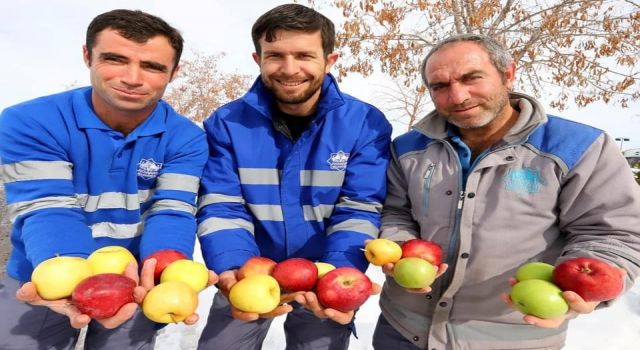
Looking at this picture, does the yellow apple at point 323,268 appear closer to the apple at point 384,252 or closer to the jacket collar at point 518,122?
the apple at point 384,252

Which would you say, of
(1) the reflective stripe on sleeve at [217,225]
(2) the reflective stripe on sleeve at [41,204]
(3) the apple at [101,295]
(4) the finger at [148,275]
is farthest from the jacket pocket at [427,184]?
(2) the reflective stripe on sleeve at [41,204]

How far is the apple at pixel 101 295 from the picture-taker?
1810mm

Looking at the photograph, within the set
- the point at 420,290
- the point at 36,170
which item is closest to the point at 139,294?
the point at 36,170

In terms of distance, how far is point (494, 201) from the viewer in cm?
223

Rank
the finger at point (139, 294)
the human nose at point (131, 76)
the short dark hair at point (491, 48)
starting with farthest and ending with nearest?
the short dark hair at point (491, 48)
the human nose at point (131, 76)
the finger at point (139, 294)

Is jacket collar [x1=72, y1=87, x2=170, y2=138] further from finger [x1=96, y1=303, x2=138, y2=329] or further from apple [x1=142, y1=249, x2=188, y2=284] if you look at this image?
finger [x1=96, y1=303, x2=138, y2=329]

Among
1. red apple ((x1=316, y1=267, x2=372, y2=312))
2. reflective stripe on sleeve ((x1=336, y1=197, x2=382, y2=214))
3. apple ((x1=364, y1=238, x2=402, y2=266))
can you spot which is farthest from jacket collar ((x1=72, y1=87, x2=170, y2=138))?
apple ((x1=364, y1=238, x2=402, y2=266))

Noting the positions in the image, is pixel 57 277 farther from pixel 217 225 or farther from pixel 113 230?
pixel 217 225

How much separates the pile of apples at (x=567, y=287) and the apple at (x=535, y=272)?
0.12ft

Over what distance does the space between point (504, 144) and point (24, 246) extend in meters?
2.72

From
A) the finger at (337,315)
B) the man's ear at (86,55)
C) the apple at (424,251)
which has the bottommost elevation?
the finger at (337,315)

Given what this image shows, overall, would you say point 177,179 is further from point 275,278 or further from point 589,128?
point 589,128

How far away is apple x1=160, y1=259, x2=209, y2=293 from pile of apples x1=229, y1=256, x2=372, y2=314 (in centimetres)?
17

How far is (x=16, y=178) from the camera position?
2260mm
